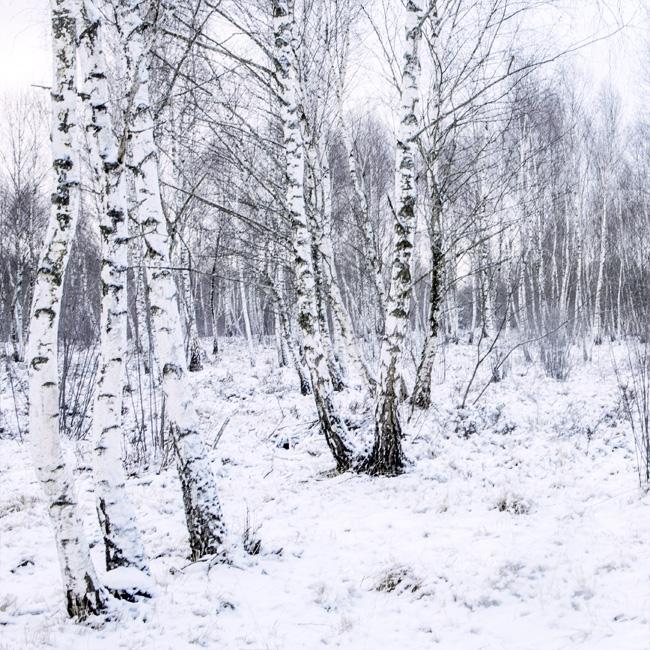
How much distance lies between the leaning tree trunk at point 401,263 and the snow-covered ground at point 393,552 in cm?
56

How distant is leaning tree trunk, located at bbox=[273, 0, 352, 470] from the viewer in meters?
5.66

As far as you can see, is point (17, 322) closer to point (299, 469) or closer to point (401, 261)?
point (299, 469)

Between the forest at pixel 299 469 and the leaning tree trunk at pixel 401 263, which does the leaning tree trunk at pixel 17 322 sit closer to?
the forest at pixel 299 469

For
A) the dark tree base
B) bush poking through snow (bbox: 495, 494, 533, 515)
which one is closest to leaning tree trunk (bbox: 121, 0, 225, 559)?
the dark tree base

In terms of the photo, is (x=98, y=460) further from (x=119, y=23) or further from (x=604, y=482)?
(x=604, y=482)

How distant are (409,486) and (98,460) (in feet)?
10.7

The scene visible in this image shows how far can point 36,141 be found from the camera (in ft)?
57.6

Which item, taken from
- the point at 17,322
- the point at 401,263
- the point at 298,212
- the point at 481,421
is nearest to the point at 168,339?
the point at 298,212

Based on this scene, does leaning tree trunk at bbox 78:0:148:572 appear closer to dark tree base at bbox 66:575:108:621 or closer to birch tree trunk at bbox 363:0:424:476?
dark tree base at bbox 66:575:108:621

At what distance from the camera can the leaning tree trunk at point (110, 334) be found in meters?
3.23

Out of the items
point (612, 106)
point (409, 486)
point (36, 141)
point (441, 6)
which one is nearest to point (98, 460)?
point (409, 486)

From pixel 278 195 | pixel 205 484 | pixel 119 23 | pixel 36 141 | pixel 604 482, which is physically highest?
pixel 36 141

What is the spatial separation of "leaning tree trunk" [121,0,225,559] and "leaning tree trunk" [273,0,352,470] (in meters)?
1.97

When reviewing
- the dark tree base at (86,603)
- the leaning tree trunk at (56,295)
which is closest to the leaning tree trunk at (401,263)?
the dark tree base at (86,603)
